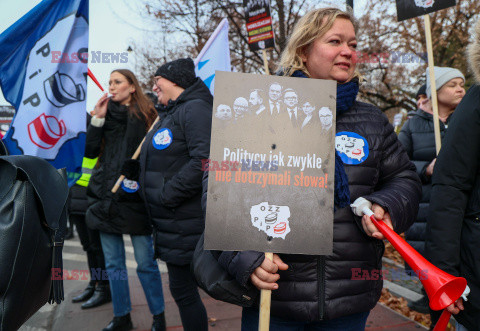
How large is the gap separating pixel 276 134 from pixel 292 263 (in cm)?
56

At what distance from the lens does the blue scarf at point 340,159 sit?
158 cm

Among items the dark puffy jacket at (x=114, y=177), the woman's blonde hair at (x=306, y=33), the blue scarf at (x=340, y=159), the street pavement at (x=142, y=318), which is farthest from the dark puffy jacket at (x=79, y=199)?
the blue scarf at (x=340, y=159)

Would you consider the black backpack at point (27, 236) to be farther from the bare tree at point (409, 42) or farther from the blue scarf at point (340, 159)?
the bare tree at point (409, 42)

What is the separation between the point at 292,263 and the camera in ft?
5.25

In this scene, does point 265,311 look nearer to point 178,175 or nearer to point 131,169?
point 178,175

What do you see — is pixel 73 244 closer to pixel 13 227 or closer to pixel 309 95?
pixel 13 227

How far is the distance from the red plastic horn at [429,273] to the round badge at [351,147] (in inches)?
8.1

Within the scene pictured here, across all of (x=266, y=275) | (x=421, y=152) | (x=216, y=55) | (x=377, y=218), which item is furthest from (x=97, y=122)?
(x=421, y=152)

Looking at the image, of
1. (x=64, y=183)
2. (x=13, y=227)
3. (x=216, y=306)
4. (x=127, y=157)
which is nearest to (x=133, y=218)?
(x=127, y=157)

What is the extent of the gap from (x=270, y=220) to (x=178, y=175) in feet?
5.16

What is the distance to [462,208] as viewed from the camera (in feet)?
5.81

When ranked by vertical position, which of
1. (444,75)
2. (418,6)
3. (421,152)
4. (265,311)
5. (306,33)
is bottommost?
(265,311)

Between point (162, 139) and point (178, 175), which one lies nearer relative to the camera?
point (178, 175)

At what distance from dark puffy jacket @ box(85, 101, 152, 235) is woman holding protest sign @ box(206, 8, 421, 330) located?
193cm
